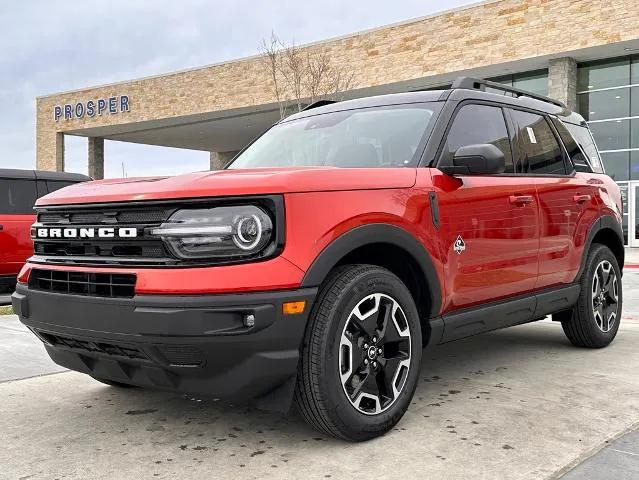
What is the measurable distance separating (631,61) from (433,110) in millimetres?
21269

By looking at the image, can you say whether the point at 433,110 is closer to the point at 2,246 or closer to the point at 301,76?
the point at 2,246

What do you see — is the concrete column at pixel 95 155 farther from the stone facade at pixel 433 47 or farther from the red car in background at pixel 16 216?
the red car in background at pixel 16 216

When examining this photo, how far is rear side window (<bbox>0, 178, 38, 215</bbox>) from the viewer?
9141 millimetres

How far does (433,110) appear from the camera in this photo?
3836 mm

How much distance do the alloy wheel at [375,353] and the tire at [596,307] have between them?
→ 7.48ft

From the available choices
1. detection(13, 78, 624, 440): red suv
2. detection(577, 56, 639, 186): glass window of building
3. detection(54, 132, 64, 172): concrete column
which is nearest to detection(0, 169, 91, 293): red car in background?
detection(13, 78, 624, 440): red suv

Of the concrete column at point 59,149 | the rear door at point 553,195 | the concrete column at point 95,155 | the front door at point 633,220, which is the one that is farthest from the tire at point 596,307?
the concrete column at point 95,155

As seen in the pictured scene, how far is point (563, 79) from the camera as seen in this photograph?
2189 cm

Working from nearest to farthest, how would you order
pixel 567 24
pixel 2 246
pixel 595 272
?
1. pixel 595 272
2. pixel 2 246
3. pixel 567 24

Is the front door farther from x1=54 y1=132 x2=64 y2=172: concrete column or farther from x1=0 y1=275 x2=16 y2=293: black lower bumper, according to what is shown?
x1=54 y1=132 x2=64 y2=172: concrete column

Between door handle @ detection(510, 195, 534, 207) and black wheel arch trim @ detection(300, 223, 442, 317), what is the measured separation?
932mm

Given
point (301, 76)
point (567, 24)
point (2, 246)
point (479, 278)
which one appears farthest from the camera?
point (301, 76)

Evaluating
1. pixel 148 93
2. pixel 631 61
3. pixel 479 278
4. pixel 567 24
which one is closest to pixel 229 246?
pixel 479 278

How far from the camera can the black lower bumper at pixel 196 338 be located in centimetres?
262
